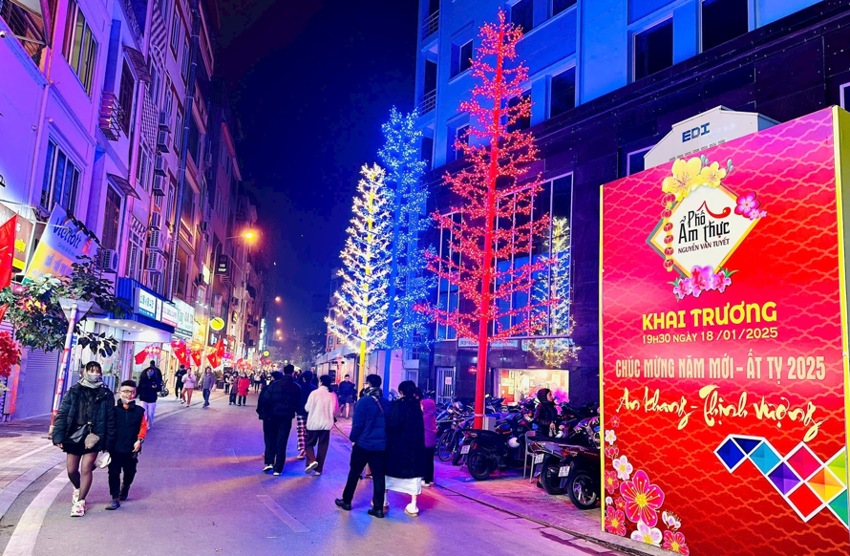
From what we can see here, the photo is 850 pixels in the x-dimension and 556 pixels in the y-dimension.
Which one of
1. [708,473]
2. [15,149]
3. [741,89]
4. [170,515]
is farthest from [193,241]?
[708,473]

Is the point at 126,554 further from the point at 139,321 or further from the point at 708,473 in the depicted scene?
the point at 139,321

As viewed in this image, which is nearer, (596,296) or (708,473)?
(708,473)

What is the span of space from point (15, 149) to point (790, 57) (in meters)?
18.2

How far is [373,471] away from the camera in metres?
8.61

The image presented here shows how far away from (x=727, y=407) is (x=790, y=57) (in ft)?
42.6

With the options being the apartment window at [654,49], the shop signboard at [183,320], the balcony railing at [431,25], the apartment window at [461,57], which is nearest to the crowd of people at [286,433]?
the apartment window at [654,49]

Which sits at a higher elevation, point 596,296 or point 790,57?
point 790,57

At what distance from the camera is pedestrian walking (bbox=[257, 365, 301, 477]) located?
11367mm

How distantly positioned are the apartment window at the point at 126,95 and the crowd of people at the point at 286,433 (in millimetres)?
16011

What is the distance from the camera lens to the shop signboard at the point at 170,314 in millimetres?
28269

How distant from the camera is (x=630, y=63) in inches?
824

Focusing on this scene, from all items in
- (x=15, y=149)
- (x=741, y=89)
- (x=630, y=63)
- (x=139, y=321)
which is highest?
(x=630, y=63)

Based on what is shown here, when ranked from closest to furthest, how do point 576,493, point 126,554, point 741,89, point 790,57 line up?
1. point 126,554
2. point 576,493
3. point 790,57
4. point 741,89

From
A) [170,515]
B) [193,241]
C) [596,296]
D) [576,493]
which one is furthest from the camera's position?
[193,241]
